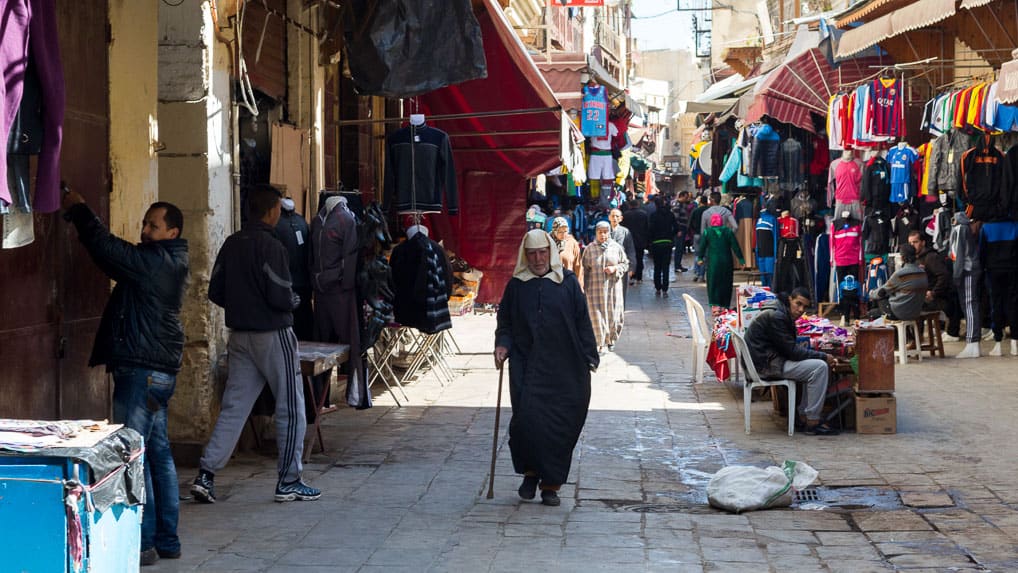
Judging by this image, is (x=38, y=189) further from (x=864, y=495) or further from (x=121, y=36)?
(x=864, y=495)

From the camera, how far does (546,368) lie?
7.83 meters

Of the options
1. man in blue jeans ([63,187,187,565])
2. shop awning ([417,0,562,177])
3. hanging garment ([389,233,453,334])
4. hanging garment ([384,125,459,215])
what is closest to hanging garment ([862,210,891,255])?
shop awning ([417,0,562,177])

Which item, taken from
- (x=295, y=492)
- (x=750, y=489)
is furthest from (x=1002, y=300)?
(x=295, y=492)

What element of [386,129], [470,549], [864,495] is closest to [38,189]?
[470,549]

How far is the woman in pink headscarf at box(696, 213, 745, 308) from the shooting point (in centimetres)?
1805

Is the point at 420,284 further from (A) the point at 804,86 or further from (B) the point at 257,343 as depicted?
(A) the point at 804,86

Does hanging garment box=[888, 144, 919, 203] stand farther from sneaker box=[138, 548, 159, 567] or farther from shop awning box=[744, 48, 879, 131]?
sneaker box=[138, 548, 159, 567]

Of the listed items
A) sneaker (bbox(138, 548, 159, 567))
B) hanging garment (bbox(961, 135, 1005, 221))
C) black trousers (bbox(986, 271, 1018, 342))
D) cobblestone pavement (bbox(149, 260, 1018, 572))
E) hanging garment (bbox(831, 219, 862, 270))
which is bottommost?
cobblestone pavement (bbox(149, 260, 1018, 572))

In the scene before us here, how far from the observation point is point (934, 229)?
15805 millimetres

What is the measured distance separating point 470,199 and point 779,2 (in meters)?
19.5

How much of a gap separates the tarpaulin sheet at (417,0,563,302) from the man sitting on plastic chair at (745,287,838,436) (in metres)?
3.50

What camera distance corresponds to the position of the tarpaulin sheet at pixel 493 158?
1327 centimetres

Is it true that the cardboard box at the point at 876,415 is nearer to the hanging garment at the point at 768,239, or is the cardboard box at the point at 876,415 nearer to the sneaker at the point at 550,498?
the sneaker at the point at 550,498

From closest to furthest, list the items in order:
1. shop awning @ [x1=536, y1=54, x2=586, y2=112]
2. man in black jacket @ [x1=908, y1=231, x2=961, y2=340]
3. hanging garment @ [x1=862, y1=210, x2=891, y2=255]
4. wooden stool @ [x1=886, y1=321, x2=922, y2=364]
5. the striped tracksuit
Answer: the striped tracksuit < wooden stool @ [x1=886, y1=321, x2=922, y2=364] < man in black jacket @ [x1=908, y1=231, x2=961, y2=340] < hanging garment @ [x1=862, y1=210, x2=891, y2=255] < shop awning @ [x1=536, y1=54, x2=586, y2=112]
